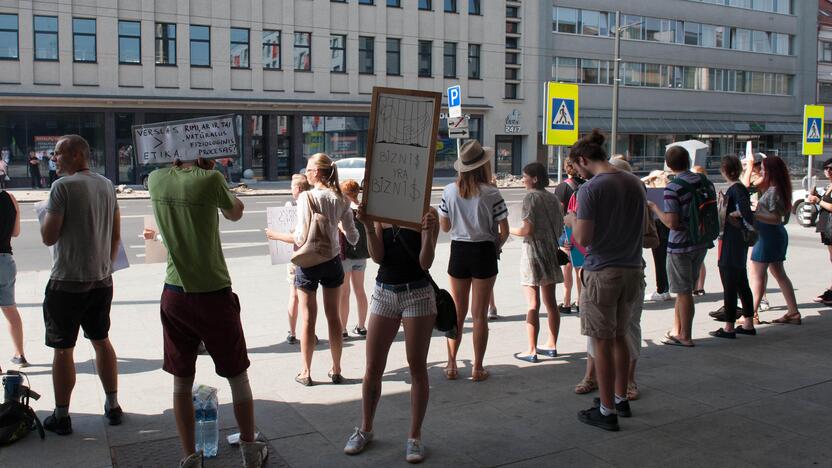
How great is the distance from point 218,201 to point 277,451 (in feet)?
5.18

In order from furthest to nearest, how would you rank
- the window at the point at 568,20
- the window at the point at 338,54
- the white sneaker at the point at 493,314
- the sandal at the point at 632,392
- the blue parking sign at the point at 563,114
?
the window at the point at 568,20
the window at the point at 338,54
the blue parking sign at the point at 563,114
the white sneaker at the point at 493,314
the sandal at the point at 632,392

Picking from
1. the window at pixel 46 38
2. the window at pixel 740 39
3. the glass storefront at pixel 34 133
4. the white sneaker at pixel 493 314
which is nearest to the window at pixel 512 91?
the window at pixel 740 39

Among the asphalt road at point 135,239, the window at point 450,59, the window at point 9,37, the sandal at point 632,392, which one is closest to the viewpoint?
the sandal at point 632,392

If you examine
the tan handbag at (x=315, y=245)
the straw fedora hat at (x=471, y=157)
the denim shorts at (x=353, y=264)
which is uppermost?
the straw fedora hat at (x=471, y=157)

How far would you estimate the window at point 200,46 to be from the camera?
120 feet

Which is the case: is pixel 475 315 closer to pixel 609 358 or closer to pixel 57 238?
pixel 609 358

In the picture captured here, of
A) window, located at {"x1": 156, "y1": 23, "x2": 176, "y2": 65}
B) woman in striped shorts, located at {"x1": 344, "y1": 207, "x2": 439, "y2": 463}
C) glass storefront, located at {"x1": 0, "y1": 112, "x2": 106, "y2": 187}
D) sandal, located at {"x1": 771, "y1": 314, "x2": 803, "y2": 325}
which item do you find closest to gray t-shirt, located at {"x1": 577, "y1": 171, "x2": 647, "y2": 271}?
woman in striped shorts, located at {"x1": 344, "y1": 207, "x2": 439, "y2": 463}

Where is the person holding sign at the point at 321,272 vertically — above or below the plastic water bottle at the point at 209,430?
above

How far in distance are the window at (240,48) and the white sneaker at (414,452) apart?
34.9 metres

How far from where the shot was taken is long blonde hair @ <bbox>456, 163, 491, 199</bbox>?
20.0ft

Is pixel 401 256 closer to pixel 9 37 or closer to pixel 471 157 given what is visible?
pixel 471 157

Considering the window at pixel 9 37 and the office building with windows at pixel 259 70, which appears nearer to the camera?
the window at pixel 9 37

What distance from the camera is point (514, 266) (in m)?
12.8

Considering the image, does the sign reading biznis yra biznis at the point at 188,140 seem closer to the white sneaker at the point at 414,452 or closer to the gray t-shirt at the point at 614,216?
the white sneaker at the point at 414,452
